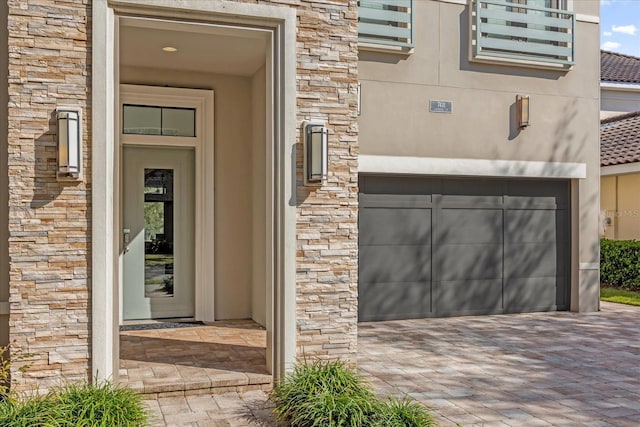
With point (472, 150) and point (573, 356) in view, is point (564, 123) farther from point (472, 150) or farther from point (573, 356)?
point (573, 356)

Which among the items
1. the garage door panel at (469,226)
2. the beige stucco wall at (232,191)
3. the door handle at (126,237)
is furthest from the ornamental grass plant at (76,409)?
the garage door panel at (469,226)

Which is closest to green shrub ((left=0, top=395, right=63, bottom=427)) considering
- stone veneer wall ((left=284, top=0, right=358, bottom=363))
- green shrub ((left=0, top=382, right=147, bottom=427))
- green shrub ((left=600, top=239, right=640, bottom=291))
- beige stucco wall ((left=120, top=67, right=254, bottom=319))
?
green shrub ((left=0, top=382, right=147, bottom=427))

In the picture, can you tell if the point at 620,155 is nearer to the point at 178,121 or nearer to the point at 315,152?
the point at 178,121

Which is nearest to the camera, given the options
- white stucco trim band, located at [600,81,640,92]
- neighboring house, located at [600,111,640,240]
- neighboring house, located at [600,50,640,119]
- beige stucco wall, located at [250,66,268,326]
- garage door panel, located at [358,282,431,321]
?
beige stucco wall, located at [250,66,268,326]

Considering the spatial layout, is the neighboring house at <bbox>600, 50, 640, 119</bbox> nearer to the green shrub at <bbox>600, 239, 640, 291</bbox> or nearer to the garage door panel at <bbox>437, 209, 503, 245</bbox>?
the green shrub at <bbox>600, 239, 640, 291</bbox>

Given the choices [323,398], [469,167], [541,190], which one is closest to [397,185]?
[469,167]

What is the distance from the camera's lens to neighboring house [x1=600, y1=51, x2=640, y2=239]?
1323 cm

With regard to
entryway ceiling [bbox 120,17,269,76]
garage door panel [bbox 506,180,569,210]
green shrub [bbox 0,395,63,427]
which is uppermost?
entryway ceiling [bbox 120,17,269,76]

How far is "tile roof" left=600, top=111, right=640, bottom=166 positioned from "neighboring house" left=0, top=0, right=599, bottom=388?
4267 millimetres

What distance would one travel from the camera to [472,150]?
347 inches

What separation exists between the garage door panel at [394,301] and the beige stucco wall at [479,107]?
189 centimetres

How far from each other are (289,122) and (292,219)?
84 cm

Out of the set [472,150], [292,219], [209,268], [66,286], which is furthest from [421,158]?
[66,286]

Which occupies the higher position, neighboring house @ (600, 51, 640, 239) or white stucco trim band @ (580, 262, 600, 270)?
neighboring house @ (600, 51, 640, 239)
